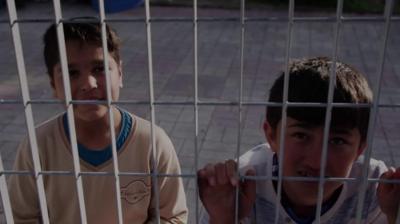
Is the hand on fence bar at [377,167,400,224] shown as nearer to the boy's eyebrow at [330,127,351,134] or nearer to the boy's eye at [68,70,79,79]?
the boy's eyebrow at [330,127,351,134]

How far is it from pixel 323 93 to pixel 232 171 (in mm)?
285

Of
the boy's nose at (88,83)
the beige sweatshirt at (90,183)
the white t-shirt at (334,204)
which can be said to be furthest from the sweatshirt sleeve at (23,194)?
the white t-shirt at (334,204)

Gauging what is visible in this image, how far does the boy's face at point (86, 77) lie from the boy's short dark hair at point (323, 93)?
0.38 meters

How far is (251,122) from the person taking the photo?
3.22 m

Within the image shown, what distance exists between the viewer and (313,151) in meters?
0.93

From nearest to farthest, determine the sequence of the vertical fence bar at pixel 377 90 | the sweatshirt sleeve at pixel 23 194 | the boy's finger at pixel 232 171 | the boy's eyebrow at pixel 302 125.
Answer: the vertical fence bar at pixel 377 90, the boy's finger at pixel 232 171, the boy's eyebrow at pixel 302 125, the sweatshirt sleeve at pixel 23 194

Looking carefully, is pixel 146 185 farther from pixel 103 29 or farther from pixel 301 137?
pixel 103 29

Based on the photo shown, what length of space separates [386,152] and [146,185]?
2.00 m

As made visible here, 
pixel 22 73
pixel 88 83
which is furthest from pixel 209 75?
pixel 22 73

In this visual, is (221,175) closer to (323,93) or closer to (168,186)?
(323,93)

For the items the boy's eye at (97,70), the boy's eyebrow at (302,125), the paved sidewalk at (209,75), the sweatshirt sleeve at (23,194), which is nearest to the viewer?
the boy's eyebrow at (302,125)

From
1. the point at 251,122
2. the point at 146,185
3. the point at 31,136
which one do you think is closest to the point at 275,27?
the point at 251,122

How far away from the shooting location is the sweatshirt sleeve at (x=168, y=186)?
1.27 m

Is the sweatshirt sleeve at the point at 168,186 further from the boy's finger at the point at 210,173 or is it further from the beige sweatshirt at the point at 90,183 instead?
the boy's finger at the point at 210,173
